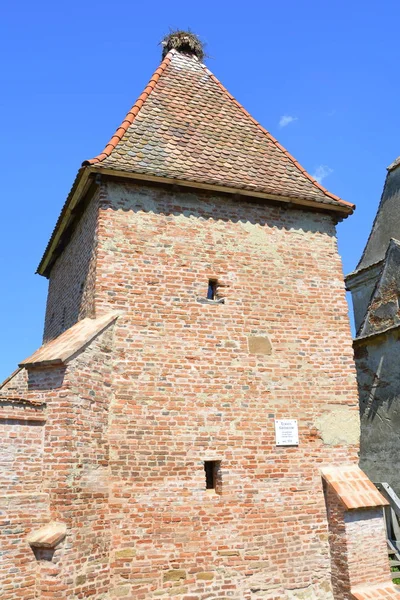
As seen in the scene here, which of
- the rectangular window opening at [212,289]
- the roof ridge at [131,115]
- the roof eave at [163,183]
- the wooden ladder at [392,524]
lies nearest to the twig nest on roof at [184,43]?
the roof ridge at [131,115]

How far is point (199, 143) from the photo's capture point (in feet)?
31.3

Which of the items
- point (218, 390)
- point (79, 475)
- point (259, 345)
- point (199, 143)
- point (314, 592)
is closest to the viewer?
point (79, 475)

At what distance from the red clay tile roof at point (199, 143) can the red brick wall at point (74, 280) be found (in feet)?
3.97

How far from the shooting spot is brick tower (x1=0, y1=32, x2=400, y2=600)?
20.9 ft

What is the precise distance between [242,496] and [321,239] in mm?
4790

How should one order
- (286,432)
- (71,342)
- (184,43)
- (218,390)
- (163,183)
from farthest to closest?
(184,43) → (163,183) → (286,432) → (218,390) → (71,342)

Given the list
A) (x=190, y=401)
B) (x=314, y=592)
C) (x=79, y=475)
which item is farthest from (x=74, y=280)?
(x=314, y=592)

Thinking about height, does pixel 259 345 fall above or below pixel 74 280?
below

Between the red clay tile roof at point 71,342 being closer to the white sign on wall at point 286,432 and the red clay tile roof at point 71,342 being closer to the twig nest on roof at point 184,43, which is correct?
the white sign on wall at point 286,432

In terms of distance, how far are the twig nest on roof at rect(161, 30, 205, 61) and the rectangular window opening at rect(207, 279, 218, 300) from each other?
650 cm

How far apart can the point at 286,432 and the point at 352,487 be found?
132cm

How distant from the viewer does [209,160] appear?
364 inches

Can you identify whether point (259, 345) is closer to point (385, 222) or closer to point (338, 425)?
point (338, 425)

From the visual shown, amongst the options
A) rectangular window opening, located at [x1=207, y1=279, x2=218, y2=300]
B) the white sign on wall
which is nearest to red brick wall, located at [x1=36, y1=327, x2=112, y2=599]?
rectangular window opening, located at [x1=207, y1=279, x2=218, y2=300]
